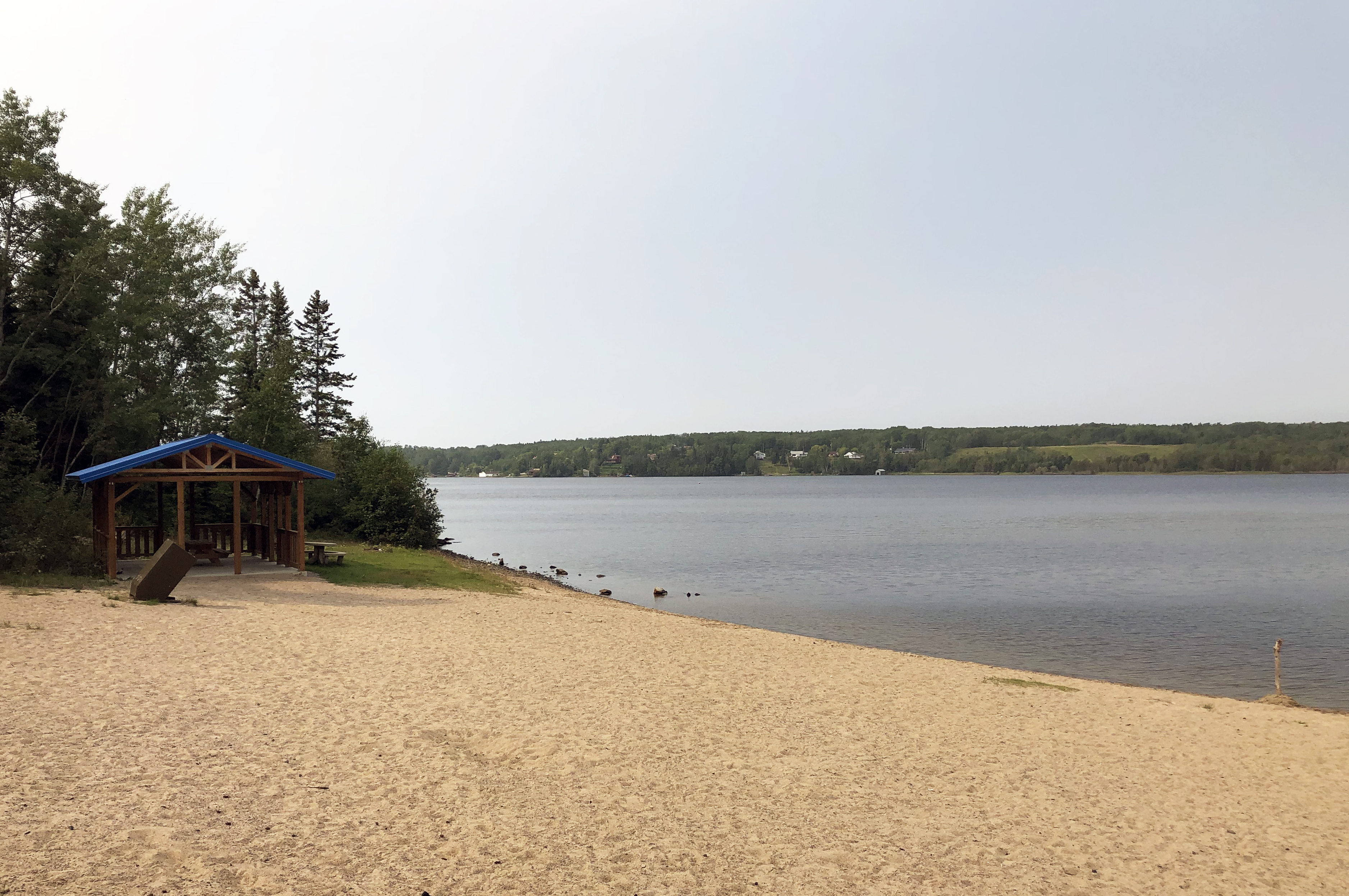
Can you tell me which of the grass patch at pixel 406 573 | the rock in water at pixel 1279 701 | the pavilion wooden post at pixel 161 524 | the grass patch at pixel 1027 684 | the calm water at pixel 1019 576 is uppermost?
the pavilion wooden post at pixel 161 524

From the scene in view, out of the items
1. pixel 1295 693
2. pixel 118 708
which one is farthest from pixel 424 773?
pixel 1295 693

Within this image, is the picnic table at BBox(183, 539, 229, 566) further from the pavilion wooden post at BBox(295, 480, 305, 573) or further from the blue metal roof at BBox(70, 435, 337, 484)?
the blue metal roof at BBox(70, 435, 337, 484)

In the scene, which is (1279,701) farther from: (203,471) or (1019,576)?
(203,471)

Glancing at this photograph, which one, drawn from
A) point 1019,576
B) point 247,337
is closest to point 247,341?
point 247,337

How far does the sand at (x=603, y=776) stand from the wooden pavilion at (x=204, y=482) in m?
5.38

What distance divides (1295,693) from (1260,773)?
757cm

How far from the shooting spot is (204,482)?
67.7ft

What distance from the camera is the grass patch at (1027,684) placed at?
13.0 meters

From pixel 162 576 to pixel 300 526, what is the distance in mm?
4561

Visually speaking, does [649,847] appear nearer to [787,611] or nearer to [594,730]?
[594,730]

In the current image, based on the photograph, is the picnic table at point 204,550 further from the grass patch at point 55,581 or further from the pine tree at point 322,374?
the pine tree at point 322,374

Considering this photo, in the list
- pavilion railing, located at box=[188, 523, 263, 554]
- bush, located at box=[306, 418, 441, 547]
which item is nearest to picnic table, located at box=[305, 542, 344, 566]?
pavilion railing, located at box=[188, 523, 263, 554]

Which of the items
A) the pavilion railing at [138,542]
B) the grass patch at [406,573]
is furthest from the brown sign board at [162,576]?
the pavilion railing at [138,542]

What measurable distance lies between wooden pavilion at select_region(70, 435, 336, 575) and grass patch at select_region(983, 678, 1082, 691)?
1410 centimetres
